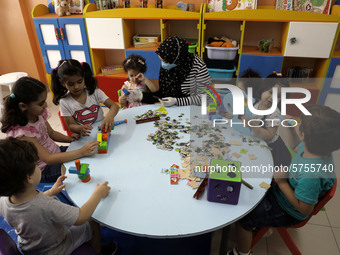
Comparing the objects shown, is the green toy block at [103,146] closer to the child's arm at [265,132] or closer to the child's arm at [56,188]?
the child's arm at [56,188]

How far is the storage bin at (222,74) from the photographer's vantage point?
3.07m

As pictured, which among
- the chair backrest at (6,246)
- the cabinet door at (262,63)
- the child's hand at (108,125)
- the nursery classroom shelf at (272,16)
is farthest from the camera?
the cabinet door at (262,63)

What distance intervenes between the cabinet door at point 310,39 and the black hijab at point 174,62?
1404 millimetres

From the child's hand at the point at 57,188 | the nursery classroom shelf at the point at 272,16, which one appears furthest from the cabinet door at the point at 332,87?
the child's hand at the point at 57,188

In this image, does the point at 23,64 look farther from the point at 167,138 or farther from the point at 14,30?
the point at 167,138

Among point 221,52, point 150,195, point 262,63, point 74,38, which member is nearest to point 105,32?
point 74,38

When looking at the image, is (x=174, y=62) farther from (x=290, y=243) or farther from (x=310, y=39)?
(x=310, y=39)

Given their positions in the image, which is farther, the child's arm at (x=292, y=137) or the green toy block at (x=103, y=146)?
the child's arm at (x=292, y=137)

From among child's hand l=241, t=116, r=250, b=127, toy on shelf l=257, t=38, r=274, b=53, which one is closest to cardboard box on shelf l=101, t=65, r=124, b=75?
A: toy on shelf l=257, t=38, r=274, b=53

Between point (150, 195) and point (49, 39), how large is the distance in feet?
10.1

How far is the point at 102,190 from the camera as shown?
1155 mm

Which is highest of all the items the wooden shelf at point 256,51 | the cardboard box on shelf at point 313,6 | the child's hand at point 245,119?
the cardboard box on shelf at point 313,6

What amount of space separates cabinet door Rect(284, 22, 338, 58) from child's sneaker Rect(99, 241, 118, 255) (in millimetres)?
2627

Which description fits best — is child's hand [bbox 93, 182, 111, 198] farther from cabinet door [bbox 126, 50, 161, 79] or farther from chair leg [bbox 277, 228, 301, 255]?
cabinet door [bbox 126, 50, 161, 79]
